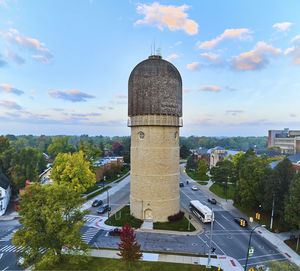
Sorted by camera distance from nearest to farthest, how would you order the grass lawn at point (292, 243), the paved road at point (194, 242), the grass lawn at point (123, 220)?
the paved road at point (194, 242) → the grass lawn at point (292, 243) → the grass lawn at point (123, 220)

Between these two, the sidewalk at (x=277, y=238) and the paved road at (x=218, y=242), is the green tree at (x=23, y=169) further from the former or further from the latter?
the sidewalk at (x=277, y=238)

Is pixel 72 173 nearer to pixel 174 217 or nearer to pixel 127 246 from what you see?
pixel 174 217

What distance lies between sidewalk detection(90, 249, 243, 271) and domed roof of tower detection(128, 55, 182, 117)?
20683 mm

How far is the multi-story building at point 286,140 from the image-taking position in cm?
12142

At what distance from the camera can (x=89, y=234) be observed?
31062 mm

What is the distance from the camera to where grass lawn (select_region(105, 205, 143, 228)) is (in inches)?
1344

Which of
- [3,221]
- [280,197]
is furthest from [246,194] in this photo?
[3,221]

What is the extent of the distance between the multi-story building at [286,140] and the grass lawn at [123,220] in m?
122

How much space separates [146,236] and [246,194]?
67.0ft

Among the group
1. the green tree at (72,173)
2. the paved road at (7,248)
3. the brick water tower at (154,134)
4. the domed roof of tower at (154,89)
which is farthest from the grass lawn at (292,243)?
the green tree at (72,173)

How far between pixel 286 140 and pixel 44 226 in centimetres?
15023

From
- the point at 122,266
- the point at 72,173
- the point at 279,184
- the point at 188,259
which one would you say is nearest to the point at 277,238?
the point at 279,184

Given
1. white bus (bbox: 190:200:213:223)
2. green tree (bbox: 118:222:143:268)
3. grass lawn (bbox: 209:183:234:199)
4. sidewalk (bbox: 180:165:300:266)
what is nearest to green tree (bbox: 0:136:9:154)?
white bus (bbox: 190:200:213:223)

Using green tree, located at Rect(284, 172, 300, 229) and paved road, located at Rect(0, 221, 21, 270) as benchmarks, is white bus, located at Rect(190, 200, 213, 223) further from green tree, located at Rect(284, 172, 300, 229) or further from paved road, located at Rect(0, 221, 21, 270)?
paved road, located at Rect(0, 221, 21, 270)
